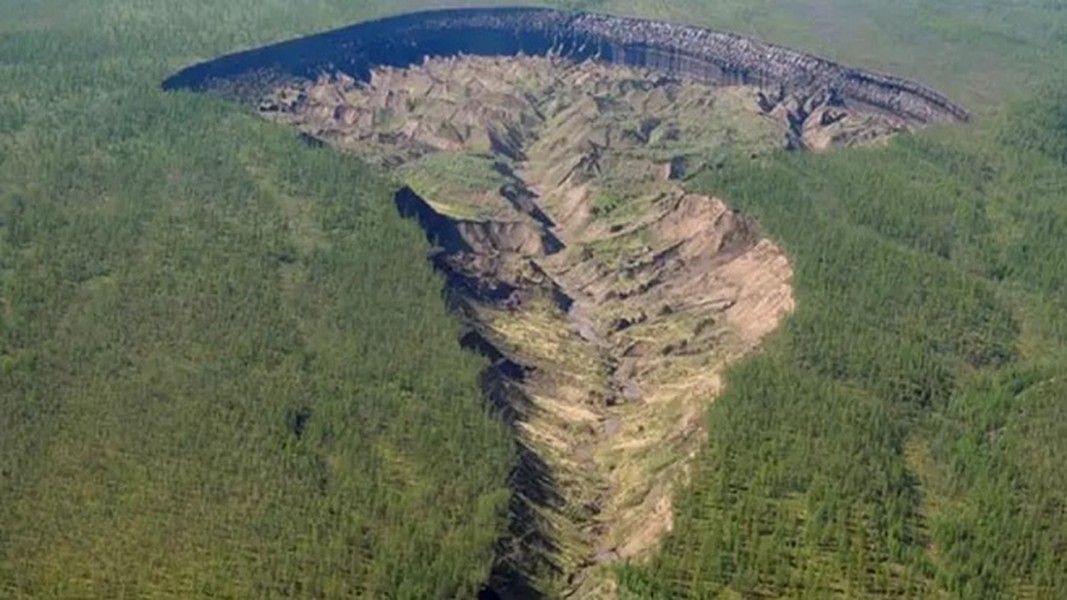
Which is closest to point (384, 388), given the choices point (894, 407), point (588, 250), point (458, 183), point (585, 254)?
point (894, 407)

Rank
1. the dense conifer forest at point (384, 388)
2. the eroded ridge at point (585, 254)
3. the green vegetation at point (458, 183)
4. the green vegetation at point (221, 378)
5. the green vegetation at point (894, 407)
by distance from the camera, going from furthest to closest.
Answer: the green vegetation at point (458, 183) → the eroded ridge at point (585, 254) → the green vegetation at point (894, 407) → the dense conifer forest at point (384, 388) → the green vegetation at point (221, 378)

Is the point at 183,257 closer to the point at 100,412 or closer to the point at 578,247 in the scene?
the point at 100,412

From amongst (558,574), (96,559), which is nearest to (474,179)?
(558,574)

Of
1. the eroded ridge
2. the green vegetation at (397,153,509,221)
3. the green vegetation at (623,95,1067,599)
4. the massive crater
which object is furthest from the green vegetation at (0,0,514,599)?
the green vegetation at (623,95,1067,599)

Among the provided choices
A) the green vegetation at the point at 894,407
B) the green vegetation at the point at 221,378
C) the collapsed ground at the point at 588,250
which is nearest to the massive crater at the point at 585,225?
the collapsed ground at the point at 588,250

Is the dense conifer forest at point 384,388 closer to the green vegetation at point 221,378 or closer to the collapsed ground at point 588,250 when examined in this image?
the green vegetation at point 221,378

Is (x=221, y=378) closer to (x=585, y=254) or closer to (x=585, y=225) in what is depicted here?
(x=585, y=254)

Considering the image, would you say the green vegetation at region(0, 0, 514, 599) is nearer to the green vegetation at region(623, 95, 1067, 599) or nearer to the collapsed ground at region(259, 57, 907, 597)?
the collapsed ground at region(259, 57, 907, 597)
